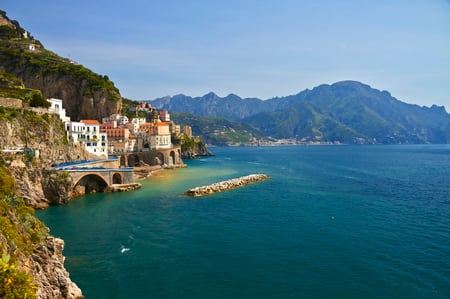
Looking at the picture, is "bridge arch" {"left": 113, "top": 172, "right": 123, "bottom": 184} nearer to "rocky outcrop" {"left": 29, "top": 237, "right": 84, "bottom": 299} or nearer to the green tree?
the green tree

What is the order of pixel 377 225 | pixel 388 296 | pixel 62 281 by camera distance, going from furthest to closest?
pixel 377 225 → pixel 388 296 → pixel 62 281

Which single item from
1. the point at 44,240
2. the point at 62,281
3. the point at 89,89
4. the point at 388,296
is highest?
the point at 89,89

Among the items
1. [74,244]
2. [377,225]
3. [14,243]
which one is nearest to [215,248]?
[74,244]

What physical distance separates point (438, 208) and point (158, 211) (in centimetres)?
4412

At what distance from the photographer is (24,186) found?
46719 mm

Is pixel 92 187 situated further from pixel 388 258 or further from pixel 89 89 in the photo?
pixel 89 89

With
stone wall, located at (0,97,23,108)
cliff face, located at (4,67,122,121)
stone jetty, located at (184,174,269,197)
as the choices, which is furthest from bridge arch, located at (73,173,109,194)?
cliff face, located at (4,67,122,121)

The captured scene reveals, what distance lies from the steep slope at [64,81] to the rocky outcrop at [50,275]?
102 meters

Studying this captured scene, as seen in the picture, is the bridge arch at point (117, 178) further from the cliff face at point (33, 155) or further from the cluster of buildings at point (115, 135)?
the cluster of buildings at point (115, 135)

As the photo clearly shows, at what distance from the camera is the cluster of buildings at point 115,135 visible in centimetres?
7794

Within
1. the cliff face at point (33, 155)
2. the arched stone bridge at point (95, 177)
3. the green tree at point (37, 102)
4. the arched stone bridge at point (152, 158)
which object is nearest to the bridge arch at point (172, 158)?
the arched stone bridge at point (152, 158)

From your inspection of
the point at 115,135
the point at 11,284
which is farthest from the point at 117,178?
the point at 11,284

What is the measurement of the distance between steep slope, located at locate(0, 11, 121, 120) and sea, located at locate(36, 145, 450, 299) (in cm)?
6676

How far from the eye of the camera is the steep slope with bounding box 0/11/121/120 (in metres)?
113
